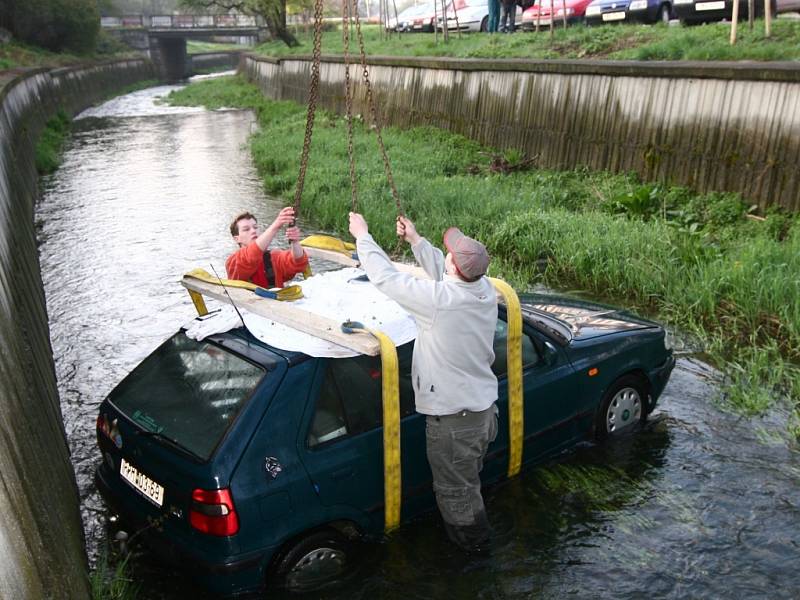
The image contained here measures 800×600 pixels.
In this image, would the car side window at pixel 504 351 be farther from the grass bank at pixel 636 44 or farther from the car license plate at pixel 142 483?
the grass bank at pixel 636 44

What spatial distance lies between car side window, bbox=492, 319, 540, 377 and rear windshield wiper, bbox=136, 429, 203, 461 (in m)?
1.94

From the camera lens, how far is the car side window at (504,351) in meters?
5.33

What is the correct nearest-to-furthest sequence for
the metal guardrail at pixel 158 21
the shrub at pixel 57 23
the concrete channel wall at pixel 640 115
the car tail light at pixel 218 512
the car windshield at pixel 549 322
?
1. the car tail light at pixel 218 512
2. the car windshield at pixel 549 322
3. the concrete channel wall at pixel 640 115
4. the shrub at pixel 57 23
5. the metal guardrail at pixel 158 21

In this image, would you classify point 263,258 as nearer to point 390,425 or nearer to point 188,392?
point 188,392

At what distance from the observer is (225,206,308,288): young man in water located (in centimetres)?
588

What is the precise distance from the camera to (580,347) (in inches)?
228

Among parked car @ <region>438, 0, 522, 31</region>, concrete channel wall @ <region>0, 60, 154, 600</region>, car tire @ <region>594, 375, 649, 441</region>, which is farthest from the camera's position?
parked car @ <region>438, 0, 522, 31</region>

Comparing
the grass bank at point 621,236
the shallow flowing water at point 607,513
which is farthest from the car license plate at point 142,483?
the grass bank at point 621,236

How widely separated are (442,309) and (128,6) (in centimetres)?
11110

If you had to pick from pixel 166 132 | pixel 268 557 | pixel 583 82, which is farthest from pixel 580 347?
pixel 166 132

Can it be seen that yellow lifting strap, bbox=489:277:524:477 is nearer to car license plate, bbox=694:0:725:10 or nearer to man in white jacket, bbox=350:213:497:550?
man in white jacket, bbox=350:213:497:550

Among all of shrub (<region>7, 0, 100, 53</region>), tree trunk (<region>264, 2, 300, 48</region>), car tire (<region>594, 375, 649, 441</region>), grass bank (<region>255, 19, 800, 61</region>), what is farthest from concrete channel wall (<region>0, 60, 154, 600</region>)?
shrub (<region>7, 0, 100, 53</region>)

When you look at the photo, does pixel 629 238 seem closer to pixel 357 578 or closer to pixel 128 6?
pixel 357 578

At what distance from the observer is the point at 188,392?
4723 millimetres
